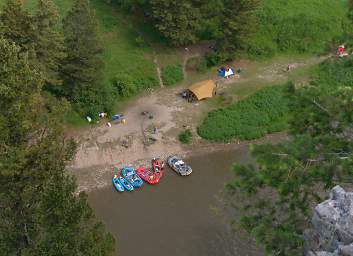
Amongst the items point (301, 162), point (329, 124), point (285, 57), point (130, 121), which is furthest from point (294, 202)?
point (285, 57)

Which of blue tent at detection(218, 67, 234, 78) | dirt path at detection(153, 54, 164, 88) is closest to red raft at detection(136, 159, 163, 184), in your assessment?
dirt path at detection(153, 54, 164, 88)

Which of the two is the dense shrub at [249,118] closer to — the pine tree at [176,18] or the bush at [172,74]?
the bush at [172,74]

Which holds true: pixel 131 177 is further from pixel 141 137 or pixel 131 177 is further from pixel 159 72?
pixel 159 72

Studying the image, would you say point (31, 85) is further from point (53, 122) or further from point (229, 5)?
point (229, 5)

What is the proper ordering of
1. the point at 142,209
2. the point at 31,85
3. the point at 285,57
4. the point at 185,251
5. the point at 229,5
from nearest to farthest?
the point at 31,85, the point at 185,251, the point at 142,209, the point at 229,5, the point at 285,57

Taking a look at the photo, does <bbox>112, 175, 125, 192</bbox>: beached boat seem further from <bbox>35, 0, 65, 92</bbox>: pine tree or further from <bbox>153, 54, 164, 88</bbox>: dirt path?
<bbox>153, 54, 164, 88</bbox>: dirt path
